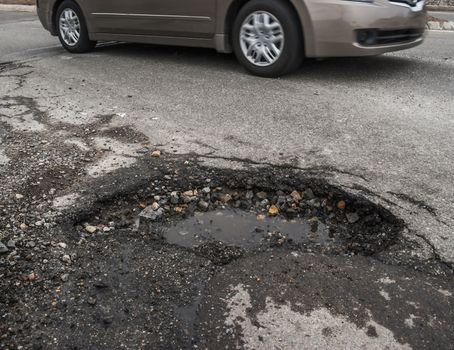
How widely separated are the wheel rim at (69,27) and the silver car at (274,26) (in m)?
0.68

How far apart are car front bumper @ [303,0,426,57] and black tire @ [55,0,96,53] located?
3.73m

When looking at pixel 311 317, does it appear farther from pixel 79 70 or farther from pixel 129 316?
pixel 79 70

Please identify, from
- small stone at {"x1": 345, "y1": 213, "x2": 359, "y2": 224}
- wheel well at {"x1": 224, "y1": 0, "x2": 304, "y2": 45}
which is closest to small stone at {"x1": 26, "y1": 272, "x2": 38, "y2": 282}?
small stone at {"x1": 345, "y1": 213, "x2": 359, "y2": 224}

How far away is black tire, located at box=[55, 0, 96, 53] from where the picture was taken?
23.8 feet

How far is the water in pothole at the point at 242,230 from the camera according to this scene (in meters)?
2.83

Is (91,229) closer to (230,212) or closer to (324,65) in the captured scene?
(230,212)

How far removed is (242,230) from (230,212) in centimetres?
24

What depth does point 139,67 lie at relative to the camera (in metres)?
6.48

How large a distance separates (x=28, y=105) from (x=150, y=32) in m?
2.08

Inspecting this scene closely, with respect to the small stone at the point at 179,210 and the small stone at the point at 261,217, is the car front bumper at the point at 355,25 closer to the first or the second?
the small stone at the point at 261,217

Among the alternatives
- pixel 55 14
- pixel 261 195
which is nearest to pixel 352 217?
pixel 261 195

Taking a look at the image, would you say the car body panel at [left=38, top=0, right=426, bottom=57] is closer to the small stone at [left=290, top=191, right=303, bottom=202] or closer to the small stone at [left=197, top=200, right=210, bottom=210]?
the small stone at [left=290, top=191, right=303, bottom=202]

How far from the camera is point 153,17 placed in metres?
6.22

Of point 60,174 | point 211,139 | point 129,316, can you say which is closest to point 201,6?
point 211,139
